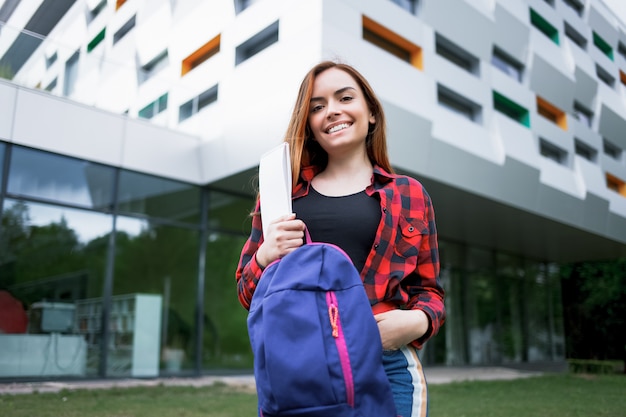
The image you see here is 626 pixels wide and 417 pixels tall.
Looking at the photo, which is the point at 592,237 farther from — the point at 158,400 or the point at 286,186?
the point at 286,186

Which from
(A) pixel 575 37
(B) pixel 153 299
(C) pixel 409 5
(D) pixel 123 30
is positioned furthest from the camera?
(A) pixel 575 37

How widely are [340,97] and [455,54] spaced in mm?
11209

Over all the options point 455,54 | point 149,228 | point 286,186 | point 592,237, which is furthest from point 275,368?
point 592,237

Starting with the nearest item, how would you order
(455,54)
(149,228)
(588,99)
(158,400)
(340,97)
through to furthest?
(340,97) < (158,400) < (149,228) < (455,54) < (588,99)

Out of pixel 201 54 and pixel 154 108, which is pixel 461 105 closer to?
pixel 201 54

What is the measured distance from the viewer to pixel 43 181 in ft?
27.3

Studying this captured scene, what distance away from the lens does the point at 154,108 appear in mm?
9570

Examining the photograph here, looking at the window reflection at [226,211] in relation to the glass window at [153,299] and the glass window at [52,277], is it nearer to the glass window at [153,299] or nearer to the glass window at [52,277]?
the glass window at [153,299]

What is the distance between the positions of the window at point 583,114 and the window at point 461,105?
187 inches

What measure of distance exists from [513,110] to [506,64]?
4.08 ft

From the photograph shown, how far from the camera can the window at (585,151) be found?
14.7 meters

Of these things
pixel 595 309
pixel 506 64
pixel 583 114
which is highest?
pixel 506 64

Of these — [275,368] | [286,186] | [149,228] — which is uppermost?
[149,228]

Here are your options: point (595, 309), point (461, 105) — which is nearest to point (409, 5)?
point (461, 105)
